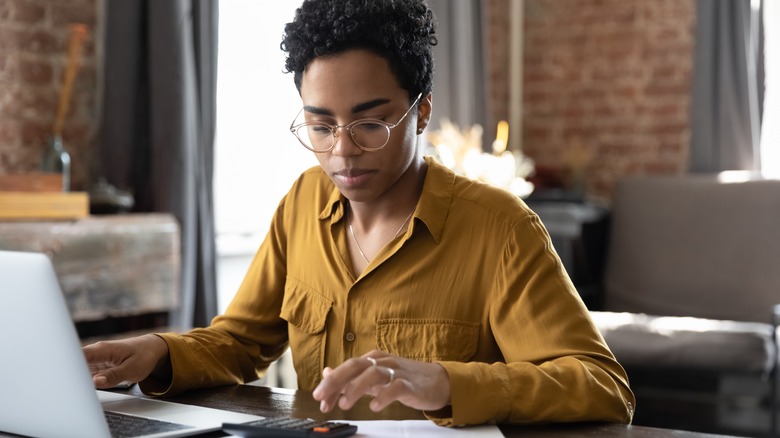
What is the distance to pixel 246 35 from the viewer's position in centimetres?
395

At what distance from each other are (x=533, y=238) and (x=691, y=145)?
3.40m

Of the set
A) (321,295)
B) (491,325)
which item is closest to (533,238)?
(491,325)

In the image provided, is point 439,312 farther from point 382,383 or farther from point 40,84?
point 40,84

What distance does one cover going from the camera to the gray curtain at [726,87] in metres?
4.46

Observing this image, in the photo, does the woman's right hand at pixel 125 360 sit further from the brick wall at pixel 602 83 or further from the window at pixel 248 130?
the brick wall at pixel 602 83

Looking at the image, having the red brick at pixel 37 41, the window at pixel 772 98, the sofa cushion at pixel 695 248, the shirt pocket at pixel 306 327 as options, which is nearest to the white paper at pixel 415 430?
the shirt pocket at pixel 306 327

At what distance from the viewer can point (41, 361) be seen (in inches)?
42.5

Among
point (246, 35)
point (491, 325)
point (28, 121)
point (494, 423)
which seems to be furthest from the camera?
point (246, 35)

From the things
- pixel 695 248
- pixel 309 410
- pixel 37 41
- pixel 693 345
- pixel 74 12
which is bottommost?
pixel 693 345

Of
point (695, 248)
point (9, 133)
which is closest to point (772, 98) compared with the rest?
point (695, 248)

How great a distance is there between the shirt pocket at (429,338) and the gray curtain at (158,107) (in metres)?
2.03

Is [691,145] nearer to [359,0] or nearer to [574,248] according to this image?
[574,248]

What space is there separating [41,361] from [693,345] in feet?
8.77

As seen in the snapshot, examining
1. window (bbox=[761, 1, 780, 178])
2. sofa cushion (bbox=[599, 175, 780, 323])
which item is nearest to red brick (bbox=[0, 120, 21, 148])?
sofa cushion (bbox=[599, 175, 780, 323])
